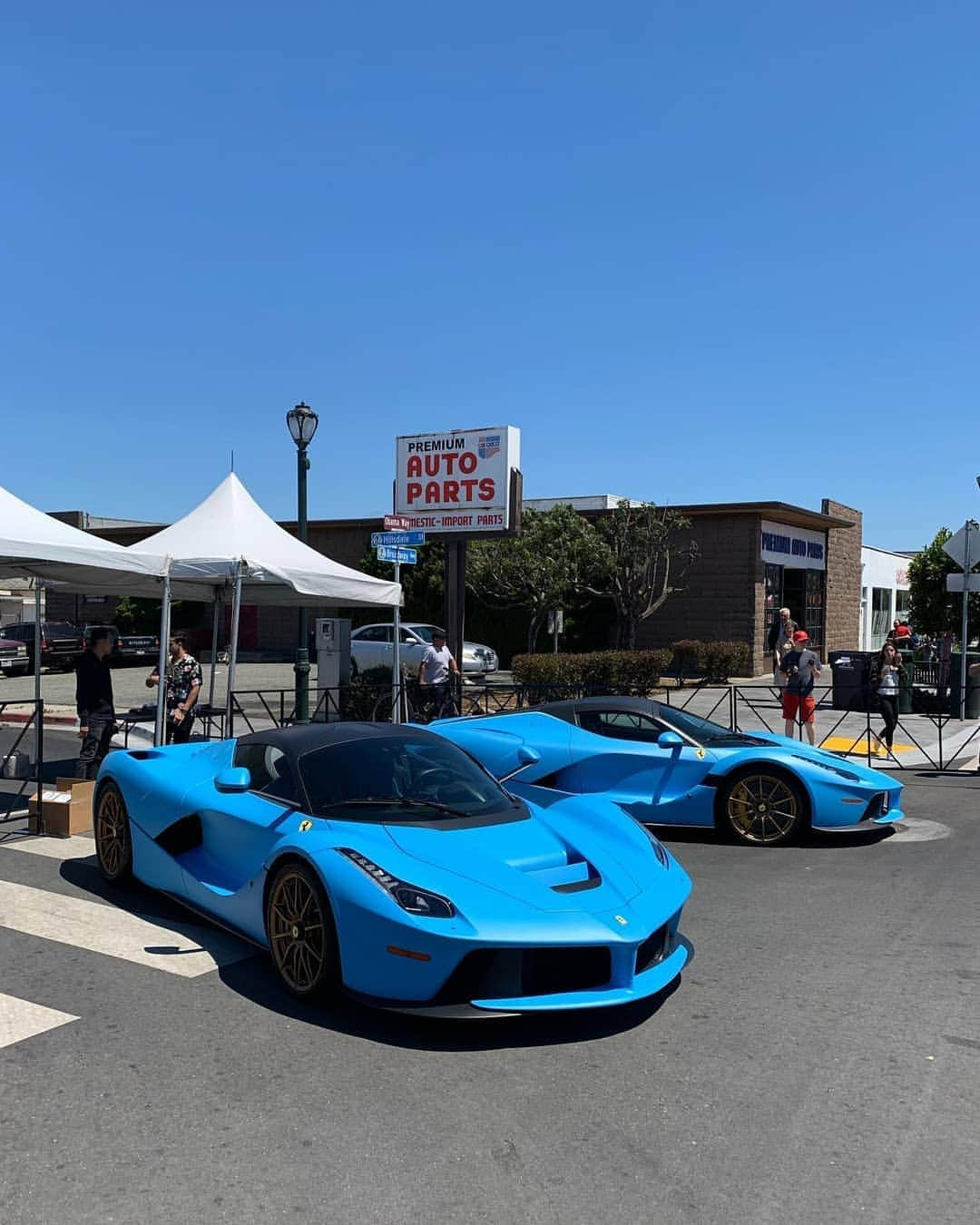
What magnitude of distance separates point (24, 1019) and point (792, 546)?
33.1 meters

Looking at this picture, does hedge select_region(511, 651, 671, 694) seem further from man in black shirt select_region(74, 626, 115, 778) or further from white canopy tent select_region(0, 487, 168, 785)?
man in black shirt select_region(74, 626, 115, 778)

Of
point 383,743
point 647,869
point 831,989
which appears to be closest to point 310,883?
point 383,743

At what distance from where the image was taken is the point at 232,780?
5.68m

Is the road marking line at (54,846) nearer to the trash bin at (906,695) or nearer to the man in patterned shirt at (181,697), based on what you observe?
the man in patterned shirt at (181,697)

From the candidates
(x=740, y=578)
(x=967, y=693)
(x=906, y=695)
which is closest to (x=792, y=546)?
(x=740, y=578)

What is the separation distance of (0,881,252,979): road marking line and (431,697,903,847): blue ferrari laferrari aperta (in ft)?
11.4

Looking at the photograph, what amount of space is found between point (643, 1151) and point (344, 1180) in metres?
1.00

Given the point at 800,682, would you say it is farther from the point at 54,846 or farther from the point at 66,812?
the point at 54,846

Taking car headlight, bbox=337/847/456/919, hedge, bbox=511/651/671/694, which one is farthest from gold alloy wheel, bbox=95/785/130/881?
hedge, bbox=511/651/671/694

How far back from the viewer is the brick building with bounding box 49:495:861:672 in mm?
32344

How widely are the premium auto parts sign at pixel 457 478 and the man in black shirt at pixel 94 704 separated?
1065cm

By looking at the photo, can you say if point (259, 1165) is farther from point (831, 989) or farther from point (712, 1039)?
point (831, 989)

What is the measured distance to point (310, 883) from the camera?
494 centimetres

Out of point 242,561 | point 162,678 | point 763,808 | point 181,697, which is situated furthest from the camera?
point 181,697
